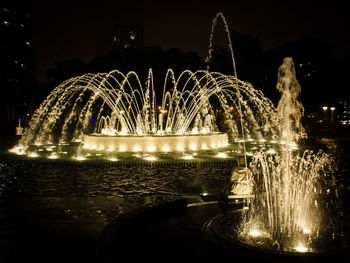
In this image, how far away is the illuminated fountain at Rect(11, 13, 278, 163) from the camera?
18969 millimetres

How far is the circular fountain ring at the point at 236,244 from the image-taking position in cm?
477

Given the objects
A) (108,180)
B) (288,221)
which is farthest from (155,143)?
(288,221)

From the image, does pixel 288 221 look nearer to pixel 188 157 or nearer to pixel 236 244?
pixel 236 244

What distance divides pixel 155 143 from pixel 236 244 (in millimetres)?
13219

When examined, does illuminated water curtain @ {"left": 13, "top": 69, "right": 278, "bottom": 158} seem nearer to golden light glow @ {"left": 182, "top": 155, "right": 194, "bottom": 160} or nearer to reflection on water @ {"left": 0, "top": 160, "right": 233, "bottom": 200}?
golden light glow @ {"left": 182, "top": 155, "right": 194, "bottom": 160}

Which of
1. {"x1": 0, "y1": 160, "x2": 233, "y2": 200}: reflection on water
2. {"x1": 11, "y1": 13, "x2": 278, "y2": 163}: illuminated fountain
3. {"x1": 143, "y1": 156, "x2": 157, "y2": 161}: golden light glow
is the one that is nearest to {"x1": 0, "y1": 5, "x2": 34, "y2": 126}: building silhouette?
{"x1": 11, "y1": 13, "x2": 278, "y2": 163}: illuminated fountain

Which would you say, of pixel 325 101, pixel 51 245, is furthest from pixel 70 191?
pixel 325 101

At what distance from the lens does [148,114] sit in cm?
4259

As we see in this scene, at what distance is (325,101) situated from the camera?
48969 mm

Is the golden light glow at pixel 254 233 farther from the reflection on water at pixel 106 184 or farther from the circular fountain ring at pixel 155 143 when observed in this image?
the circular fountain ring at pixel 155 143

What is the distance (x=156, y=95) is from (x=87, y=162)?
2517cm

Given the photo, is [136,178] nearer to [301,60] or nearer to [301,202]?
[301,202]

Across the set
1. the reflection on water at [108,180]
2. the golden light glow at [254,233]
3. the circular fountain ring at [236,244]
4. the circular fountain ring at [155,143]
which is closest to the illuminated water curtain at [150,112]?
the circular fountain ring at [155,143]

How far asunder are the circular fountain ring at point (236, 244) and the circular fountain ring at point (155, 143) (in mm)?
11485
